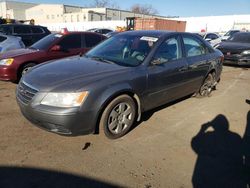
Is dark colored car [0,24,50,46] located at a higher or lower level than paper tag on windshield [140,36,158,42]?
lower

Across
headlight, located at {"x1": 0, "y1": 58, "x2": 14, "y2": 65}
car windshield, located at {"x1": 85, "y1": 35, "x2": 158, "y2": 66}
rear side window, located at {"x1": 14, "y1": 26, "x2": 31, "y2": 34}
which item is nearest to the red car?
headlight, located at {"x1": 0, "y1": 58, "x2": 14, "y2": 65}

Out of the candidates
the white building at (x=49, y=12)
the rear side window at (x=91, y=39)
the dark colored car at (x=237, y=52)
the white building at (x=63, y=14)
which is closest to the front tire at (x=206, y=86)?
the rear side window at (x=91, y=39)

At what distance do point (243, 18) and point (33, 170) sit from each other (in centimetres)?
4498

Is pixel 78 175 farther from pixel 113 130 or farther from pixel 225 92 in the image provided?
pixel 225 92

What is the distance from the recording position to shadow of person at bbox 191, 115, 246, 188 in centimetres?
307

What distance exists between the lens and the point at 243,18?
41.2m

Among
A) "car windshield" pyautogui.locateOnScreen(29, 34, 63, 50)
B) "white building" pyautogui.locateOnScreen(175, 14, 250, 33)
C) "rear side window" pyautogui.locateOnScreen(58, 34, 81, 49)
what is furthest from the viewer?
"white building" pyautogui.locateOnScreen(175, 14, 250, 33)

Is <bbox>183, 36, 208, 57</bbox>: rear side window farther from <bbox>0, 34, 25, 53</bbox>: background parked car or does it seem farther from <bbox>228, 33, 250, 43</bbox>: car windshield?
<bbox>228, 33, 250, 43</bbox>: car windshield

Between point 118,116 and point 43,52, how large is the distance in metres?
4.03

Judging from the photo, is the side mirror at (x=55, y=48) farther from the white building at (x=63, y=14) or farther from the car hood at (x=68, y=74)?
the white building at (x=63, y=14)

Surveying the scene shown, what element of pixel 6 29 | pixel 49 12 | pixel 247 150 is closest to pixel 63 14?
pixel 49 12

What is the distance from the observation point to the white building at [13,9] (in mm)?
76062

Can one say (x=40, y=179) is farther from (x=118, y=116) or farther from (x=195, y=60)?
(x=195, y=60)

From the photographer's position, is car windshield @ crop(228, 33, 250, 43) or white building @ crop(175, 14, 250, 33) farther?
white building @ crop(175, 14, 250, 33)
